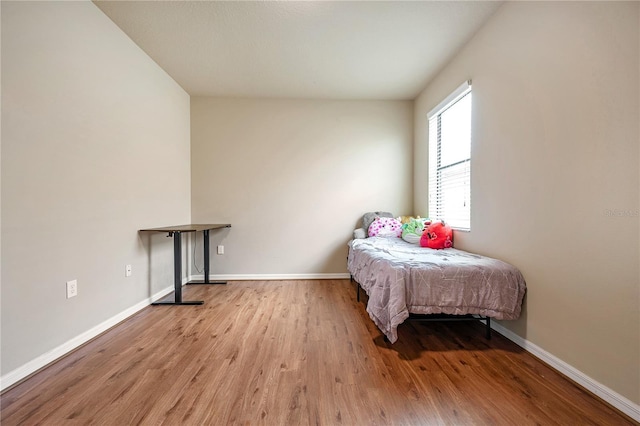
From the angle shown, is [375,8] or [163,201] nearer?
[375,8]

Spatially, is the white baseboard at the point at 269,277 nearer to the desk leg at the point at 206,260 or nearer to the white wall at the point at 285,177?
the white wall at the point at 285,177

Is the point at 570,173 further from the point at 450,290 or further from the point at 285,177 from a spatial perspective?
the point at 285,177

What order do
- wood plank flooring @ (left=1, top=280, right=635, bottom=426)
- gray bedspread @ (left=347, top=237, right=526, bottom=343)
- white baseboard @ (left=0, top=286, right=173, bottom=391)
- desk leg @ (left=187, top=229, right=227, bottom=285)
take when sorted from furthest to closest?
desk leg @ (left=187, top=229, right=227, bottom=285) < gray bedspread @ (left=347, top=237, right=526, bottom=343) < white baseboard @ (left=0, top=286, right=173, bottom=391) < wood plank flooring @ (left=1, top=280, right=635, bottom=426)

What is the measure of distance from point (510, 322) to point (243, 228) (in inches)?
121

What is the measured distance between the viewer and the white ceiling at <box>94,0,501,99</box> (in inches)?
80.5

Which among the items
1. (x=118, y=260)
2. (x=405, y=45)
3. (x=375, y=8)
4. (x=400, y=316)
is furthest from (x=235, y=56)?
(x=400, y=316)

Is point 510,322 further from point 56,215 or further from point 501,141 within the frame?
point 56,215

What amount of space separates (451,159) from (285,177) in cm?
207

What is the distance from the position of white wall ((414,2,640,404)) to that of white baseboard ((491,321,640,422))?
0.09ft

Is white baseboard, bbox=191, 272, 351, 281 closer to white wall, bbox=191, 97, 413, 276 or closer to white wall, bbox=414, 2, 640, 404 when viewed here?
white wall, bbox=191, 97, 413, 276

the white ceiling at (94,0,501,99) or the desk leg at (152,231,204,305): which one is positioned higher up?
the white ceiling at (94,0,501,99)

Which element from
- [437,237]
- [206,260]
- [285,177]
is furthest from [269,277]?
[437,237]

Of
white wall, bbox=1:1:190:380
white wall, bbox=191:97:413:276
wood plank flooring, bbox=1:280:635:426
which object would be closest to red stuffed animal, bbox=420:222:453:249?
wood plank flooring, bbox=1:280:635:426

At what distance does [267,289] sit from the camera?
324cm
